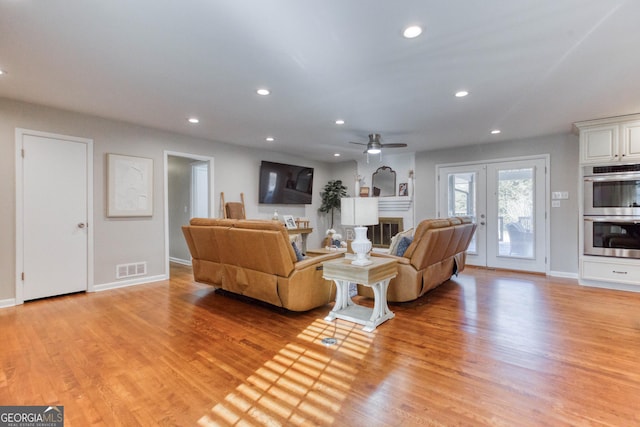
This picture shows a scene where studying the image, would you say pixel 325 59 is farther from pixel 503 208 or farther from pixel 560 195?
pixel 560 195

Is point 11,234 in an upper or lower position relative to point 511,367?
upper

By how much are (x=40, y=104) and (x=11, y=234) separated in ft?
5.19

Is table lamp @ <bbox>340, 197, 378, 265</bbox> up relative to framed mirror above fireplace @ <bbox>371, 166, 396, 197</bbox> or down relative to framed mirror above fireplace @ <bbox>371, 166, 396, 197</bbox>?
down

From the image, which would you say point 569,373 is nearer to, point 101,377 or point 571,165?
point 101,377

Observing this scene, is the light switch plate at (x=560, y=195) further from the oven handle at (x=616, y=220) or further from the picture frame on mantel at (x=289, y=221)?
the picture frame on mantel at (x=289, y=221)

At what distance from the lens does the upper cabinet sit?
4.14 metres

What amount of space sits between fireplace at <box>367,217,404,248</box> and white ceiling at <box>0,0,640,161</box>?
118 inches

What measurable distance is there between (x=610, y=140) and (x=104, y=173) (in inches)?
277

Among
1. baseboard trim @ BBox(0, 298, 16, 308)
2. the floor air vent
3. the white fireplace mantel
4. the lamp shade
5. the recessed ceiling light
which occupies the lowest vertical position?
baseboard trim @ BBox(0, 298, 16, 308)

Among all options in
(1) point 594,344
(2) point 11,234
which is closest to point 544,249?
(1) point 594,344

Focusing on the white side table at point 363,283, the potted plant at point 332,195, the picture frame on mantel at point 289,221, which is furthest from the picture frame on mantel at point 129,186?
the potted plant at point 332,195

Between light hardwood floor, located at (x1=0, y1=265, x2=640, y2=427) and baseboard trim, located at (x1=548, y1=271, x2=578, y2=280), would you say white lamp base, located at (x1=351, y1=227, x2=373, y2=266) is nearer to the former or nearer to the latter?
light hardwood floor, located at (x1=0, y1=265, x2=640, y2=427)

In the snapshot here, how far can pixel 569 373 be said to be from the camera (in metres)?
2.10

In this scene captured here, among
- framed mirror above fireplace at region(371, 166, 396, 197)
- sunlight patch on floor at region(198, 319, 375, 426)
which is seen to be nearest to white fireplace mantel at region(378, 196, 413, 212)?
framed mirror above fireplace at region(371, 166, 396, 197)
